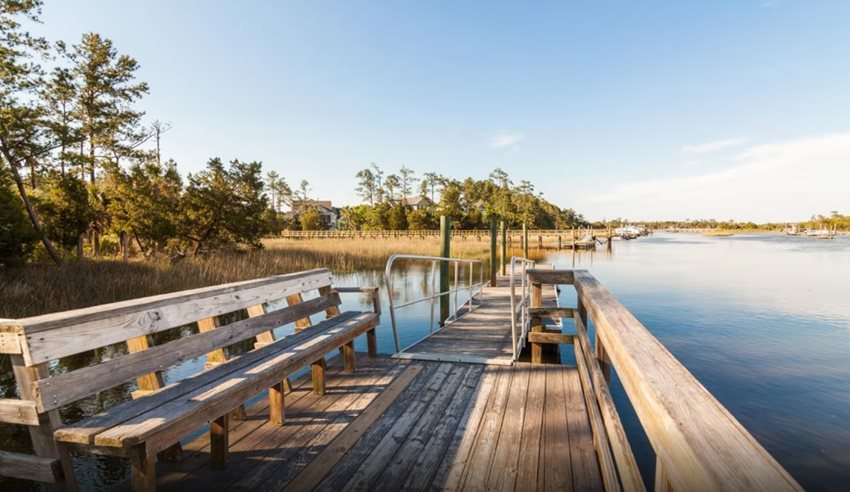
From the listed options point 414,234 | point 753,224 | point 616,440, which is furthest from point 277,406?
point 753,224

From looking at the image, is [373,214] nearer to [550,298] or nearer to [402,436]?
[550,298]

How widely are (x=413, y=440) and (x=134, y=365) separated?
1928 mm

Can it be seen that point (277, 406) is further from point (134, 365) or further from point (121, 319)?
point (121, 319)

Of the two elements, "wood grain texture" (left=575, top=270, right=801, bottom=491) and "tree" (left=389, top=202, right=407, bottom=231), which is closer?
"wood grain texture" (left=575, top=270, right=801, bottom=491)

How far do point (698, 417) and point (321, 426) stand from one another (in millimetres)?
2944

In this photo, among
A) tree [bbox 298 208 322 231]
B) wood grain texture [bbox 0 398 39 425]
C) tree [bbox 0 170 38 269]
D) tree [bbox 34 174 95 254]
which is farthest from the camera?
tree [bbox 298 208 322 231]

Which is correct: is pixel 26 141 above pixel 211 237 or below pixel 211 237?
above

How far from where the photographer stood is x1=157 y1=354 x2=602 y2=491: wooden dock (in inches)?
104

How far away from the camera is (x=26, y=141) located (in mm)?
13328

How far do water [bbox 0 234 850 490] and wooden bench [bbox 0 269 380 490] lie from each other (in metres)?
2.11

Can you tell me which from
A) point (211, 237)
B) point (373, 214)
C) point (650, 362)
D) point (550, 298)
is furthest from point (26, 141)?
point (373, 214)

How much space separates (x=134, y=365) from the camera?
246 cm

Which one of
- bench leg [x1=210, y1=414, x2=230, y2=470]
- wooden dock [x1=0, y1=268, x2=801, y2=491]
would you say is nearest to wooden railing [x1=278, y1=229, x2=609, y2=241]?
wooden dock [x1=0, y1=268, x2=801, y2=491]

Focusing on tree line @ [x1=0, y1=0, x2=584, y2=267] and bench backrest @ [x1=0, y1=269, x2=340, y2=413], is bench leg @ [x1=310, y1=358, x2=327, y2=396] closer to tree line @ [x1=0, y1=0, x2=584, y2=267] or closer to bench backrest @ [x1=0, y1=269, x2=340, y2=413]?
bench backrest @ [x1=0, y1=269, x2=340, y2=413]
